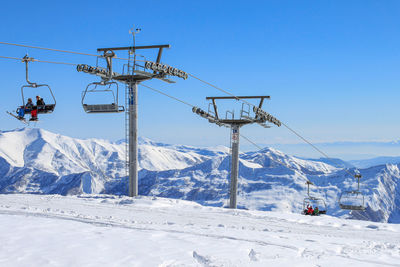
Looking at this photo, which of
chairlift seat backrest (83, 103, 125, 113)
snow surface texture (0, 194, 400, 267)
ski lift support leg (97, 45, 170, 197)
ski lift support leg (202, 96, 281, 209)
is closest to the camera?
snow surface texture (0, 194, 400, 267)

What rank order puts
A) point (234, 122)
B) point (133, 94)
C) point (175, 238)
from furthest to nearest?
point (234, 122), point (133, 94), point (175, 238)

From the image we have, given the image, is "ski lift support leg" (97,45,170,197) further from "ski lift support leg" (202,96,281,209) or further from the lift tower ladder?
"ski lift support leg" (202,96,281,209)

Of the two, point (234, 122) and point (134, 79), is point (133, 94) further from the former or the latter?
point (234, 122)

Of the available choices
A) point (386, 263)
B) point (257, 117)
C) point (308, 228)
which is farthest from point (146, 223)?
point (257, 117)

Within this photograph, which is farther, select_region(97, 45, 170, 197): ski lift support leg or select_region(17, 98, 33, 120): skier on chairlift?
select_region(97, 45, 170, 197): ski lift support leg

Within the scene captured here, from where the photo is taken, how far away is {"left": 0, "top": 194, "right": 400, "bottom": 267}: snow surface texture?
11.3 metres

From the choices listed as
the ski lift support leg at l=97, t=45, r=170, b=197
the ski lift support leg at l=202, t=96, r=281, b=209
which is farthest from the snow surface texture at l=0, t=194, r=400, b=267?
the ski lift support leg at l=202, t=96, r=281, b=209

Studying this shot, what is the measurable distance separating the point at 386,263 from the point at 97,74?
15.5m

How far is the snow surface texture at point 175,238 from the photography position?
11.3 meters

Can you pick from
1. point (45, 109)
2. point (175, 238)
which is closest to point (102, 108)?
point (45, 109)

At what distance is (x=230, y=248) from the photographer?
41.8 ft

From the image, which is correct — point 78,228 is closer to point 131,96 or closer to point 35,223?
point 35,223

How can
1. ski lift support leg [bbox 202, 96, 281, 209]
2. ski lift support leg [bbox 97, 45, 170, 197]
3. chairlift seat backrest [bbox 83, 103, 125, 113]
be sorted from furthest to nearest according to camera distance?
ski lift support leg [bbox 202, 96, 281, 209] < ski lift support leg [bbox 97, 45, 170, 197] < chairlift seat backrest [bbox 83, 103, 125, 113]

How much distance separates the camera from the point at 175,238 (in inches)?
538
